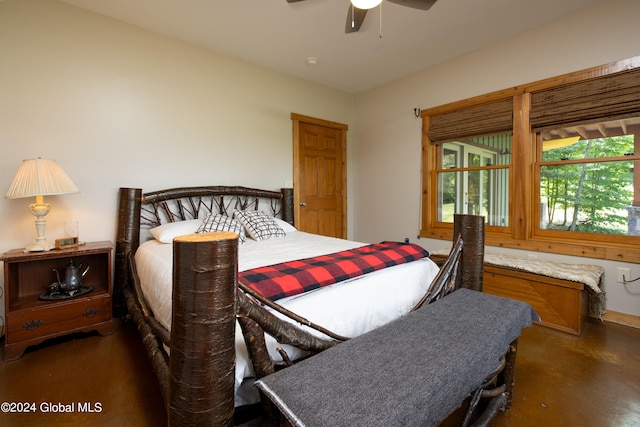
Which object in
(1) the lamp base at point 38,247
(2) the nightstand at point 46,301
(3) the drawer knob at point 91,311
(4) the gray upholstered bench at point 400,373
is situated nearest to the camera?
(4) the gray upholstered bench at point 400,373

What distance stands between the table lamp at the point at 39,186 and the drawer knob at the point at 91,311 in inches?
20.7

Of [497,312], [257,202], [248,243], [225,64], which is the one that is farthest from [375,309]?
[225,64]

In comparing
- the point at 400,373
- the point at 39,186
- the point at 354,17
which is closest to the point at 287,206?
the point at 354,17

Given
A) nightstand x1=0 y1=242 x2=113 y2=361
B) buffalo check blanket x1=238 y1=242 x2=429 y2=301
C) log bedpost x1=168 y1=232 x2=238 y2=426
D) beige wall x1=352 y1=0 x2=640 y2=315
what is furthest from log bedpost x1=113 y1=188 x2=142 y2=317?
beige wall x1=352 y1=0 x2=640 y2=315

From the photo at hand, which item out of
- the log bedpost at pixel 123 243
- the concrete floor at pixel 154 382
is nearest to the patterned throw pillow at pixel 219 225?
the log bedpost at pixel 123 243

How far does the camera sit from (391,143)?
4.13 meters

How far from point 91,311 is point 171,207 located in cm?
113

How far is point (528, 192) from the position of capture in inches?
116

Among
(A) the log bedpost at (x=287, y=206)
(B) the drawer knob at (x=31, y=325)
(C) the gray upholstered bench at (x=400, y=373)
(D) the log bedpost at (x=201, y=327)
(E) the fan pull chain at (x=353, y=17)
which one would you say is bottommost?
(B) the drawer knob at (x=31, y=325)

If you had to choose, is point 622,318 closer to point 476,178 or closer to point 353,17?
point 476,178

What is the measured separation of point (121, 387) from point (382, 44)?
357 centimetres

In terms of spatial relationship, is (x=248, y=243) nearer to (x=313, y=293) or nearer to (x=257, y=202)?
(x=257, y=202)

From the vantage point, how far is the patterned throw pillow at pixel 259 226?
A: 2.79 m

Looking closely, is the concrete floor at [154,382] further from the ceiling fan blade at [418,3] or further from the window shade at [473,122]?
the ceiling fan blade at [418,3]
